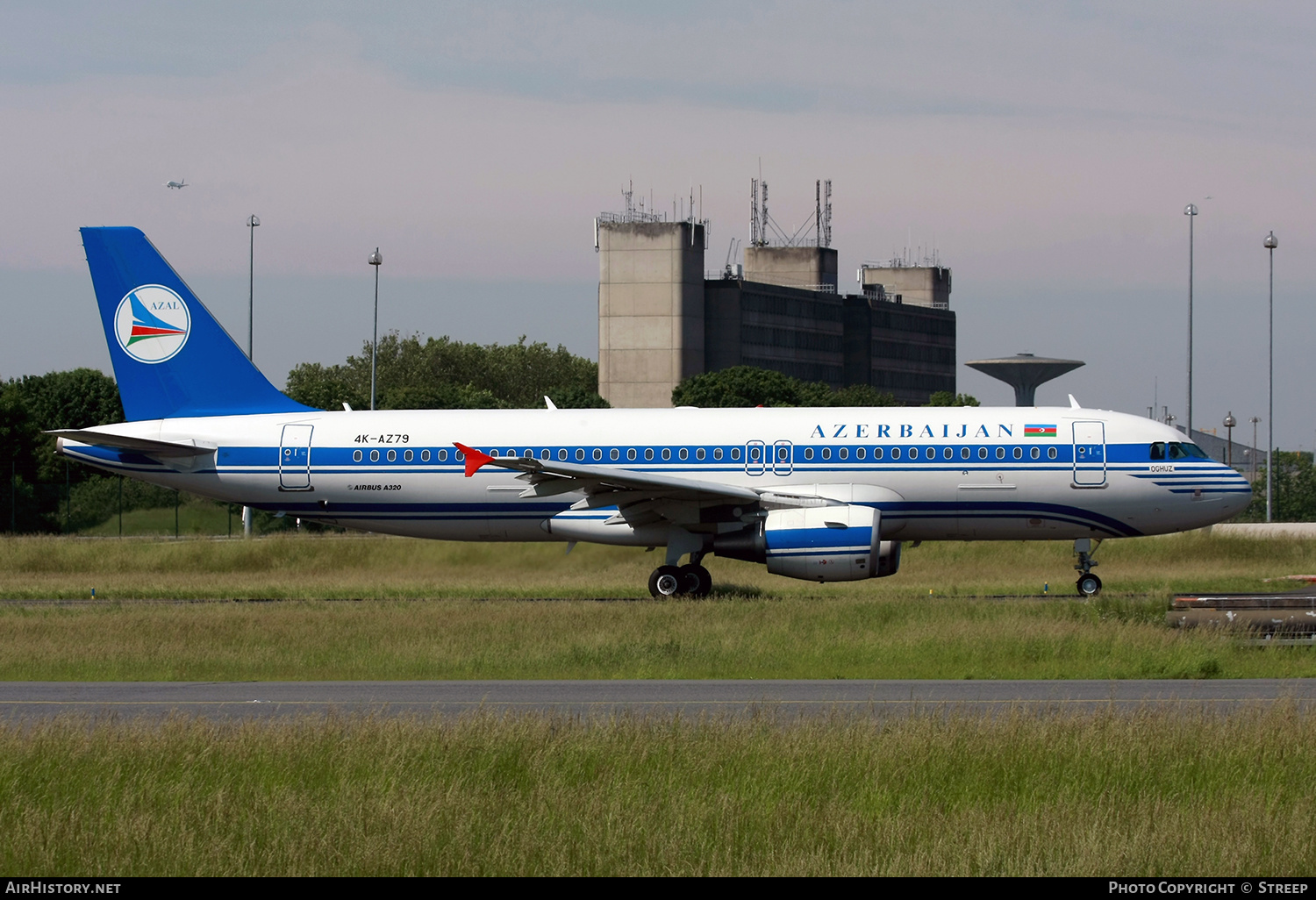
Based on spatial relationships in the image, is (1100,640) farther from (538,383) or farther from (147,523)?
(538,383)

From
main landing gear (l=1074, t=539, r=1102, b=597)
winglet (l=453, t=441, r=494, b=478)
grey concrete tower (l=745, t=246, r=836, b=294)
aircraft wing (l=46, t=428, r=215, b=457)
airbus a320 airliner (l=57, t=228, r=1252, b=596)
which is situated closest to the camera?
winglet (l=453, t=441, r=494, b=478)

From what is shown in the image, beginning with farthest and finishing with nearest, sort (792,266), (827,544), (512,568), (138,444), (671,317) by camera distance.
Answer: (792,266) < (671,317) < (512,568) < (138,444) < (827,544)

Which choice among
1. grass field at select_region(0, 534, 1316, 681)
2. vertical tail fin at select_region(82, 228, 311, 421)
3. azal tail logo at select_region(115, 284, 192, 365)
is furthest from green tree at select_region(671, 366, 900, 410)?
azal tail logo at select_region(115, 284, 192, 365)

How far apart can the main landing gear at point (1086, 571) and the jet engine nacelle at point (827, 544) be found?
14.0ft

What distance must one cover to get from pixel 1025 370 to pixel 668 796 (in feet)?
327

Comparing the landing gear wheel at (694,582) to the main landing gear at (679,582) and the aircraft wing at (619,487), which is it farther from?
the aircraft wing at (619,487)

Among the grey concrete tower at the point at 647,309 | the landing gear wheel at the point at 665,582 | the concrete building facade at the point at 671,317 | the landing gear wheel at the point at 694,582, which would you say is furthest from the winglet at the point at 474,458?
the grey concrete tower at the point at 647,309

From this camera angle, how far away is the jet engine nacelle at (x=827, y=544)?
27203 millimetres

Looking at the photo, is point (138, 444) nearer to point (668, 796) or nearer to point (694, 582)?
point (694, 582)

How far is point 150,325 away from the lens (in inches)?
1265

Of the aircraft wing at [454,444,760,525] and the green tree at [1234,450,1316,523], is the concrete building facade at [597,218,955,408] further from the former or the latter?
the aircraft wing at [454,444,760,525]

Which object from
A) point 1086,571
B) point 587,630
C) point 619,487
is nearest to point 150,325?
point 619,487

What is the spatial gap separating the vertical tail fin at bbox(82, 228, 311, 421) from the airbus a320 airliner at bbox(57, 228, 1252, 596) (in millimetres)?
46

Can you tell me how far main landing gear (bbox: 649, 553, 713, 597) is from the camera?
2917 cm
